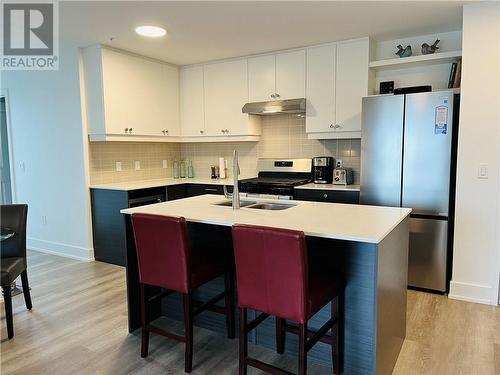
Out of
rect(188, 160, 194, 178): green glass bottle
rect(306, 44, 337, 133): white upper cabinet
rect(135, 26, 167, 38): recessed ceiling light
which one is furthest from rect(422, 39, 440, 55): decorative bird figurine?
Answer: rect(188, 160, 194, 178): green glass bottle

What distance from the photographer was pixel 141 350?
230 centimetres

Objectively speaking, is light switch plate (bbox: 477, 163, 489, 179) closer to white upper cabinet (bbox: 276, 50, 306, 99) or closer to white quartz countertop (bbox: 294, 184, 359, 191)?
white quartz countertop (bbox: 294, 184, 359, 191)

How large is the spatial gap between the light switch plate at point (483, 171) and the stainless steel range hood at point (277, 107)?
1.78m

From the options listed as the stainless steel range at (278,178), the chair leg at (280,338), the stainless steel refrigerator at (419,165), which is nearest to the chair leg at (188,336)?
the chair leg at (280,338)

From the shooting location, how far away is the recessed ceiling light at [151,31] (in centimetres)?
336

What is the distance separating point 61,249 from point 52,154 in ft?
3.69

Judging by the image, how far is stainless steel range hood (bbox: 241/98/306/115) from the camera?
4.05 metres

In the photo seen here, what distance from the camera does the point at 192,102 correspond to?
16.0 ft

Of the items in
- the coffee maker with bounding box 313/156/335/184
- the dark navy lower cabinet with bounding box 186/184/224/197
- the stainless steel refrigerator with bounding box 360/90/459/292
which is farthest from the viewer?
the dark navy lower cabinet with bounding box 186/184/224/197

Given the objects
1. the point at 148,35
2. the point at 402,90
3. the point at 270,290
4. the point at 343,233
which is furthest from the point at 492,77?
the point at 148,35

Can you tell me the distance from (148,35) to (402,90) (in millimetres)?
2413

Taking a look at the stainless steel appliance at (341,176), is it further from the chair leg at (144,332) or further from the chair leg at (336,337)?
the chair leg at (144,332)

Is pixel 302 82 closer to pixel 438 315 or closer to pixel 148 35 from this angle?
pixel 148 35

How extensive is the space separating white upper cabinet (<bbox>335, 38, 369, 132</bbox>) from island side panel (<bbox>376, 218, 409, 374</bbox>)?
180 centimetres
